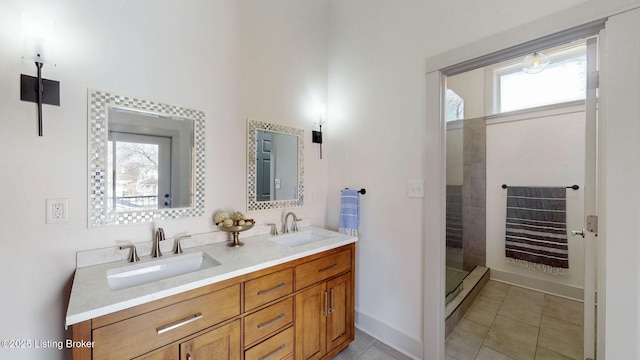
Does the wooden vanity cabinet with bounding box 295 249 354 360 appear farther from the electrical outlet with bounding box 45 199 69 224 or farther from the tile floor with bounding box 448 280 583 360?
the electrical outlet with bounding box 45 199 69 224

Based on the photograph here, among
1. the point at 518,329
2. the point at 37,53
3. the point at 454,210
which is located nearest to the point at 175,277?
the point at 37,53

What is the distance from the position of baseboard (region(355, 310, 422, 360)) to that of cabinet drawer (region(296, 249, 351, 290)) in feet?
2.01

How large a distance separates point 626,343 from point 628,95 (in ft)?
3.72

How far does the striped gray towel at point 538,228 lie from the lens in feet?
8.61

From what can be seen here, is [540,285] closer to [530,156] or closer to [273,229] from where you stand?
[530,156]

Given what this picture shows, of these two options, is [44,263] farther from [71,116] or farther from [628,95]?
[628,95]

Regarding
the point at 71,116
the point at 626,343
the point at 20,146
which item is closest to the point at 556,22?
the point at 626,343

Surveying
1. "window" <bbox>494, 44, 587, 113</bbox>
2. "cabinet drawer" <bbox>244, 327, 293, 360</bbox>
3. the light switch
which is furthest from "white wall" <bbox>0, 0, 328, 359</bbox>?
"window" <bbox>494, 44, 587, 113</bbox>

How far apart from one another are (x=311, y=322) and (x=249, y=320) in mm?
477

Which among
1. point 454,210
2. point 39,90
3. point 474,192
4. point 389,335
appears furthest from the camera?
point 474,192

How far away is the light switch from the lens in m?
1.77

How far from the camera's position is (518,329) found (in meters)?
2.13

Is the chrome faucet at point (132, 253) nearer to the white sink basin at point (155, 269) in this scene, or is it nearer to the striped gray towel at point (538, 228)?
the white sink basin at point (155, 269)

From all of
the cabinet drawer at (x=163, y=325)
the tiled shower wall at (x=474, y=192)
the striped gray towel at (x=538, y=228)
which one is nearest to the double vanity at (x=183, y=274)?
the cabinet drawer at (x=163, y=325)
